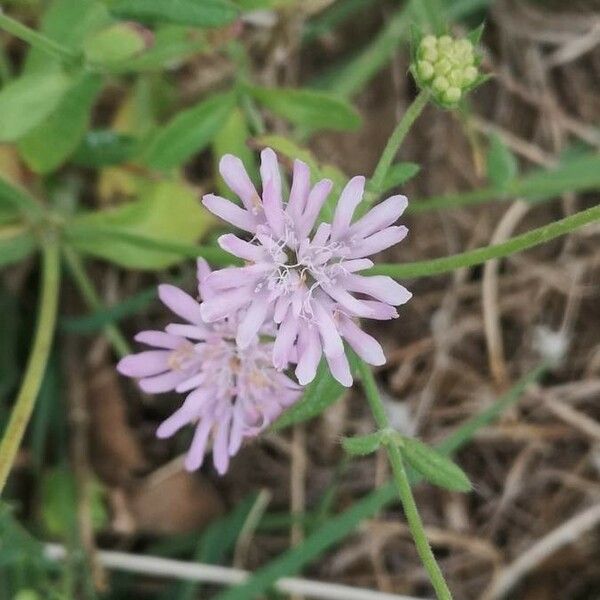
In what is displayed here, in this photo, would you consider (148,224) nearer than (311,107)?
No

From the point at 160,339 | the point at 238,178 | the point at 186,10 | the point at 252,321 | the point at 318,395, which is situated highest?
the point at 186,10

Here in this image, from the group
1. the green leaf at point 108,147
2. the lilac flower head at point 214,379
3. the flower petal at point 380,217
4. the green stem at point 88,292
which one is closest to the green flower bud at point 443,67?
the flower petal at point 380,217

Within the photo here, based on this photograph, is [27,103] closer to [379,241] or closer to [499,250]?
[379,241]

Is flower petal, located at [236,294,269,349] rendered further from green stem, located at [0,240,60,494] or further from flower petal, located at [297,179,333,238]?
green stem, located at [0,240,60,494]

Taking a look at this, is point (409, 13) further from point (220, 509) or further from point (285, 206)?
point (220, 509)

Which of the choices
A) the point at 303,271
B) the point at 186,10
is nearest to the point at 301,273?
the point at 303,271

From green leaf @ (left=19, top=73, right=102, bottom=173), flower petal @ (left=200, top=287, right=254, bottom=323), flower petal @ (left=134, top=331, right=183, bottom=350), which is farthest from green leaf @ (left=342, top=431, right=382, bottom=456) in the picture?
green leaf @ (left=19, top=73, right=102, bottom=173)
